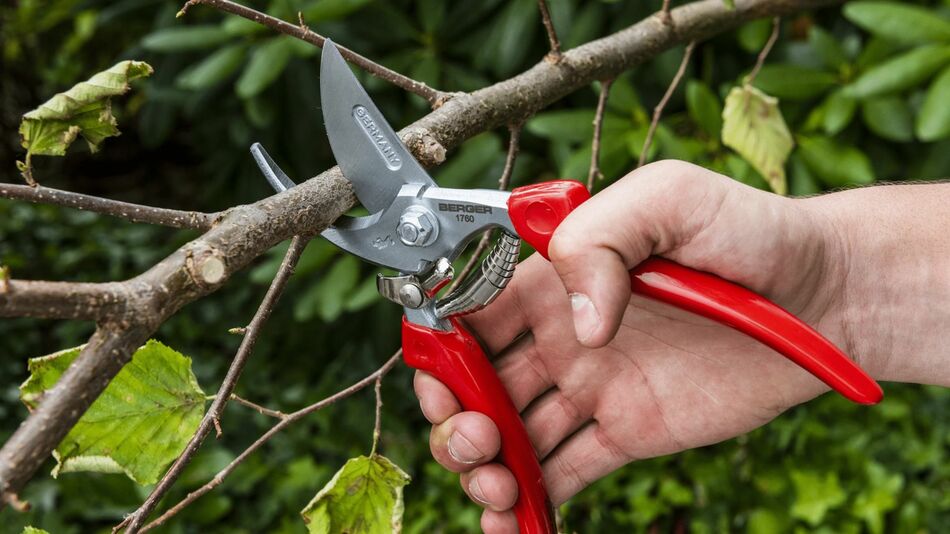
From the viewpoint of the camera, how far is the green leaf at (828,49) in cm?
203

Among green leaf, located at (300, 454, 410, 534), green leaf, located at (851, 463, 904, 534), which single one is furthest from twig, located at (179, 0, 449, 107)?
green leaf, located at (851, 463, 904, 534)

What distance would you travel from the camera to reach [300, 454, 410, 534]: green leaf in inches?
43.8

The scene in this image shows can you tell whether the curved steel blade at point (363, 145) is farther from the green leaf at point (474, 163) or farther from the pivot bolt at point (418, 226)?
the green leaf at point (474, 163)

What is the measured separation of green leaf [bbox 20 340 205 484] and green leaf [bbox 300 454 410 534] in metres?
0.21

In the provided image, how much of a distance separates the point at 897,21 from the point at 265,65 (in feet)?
4.88

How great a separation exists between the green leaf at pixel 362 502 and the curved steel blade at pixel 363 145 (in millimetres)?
357

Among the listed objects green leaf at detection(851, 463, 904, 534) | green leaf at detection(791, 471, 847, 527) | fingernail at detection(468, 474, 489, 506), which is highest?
fingernail at detection(468, 474, 489, 506)

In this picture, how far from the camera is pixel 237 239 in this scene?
33.6 inches

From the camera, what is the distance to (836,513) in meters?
2.32

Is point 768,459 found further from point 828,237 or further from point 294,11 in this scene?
point 294,11

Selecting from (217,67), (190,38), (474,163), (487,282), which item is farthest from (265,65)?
(487,282)

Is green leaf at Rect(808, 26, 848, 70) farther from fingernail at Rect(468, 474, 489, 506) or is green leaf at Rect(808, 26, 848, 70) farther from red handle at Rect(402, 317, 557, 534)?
fingernail at Rect(468, 474, 489, 506)

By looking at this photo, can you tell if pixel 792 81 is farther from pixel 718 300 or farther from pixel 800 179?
pixel 718 300

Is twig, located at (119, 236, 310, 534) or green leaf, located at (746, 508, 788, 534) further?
green leaf, located at (746, 508, 788, 534)
